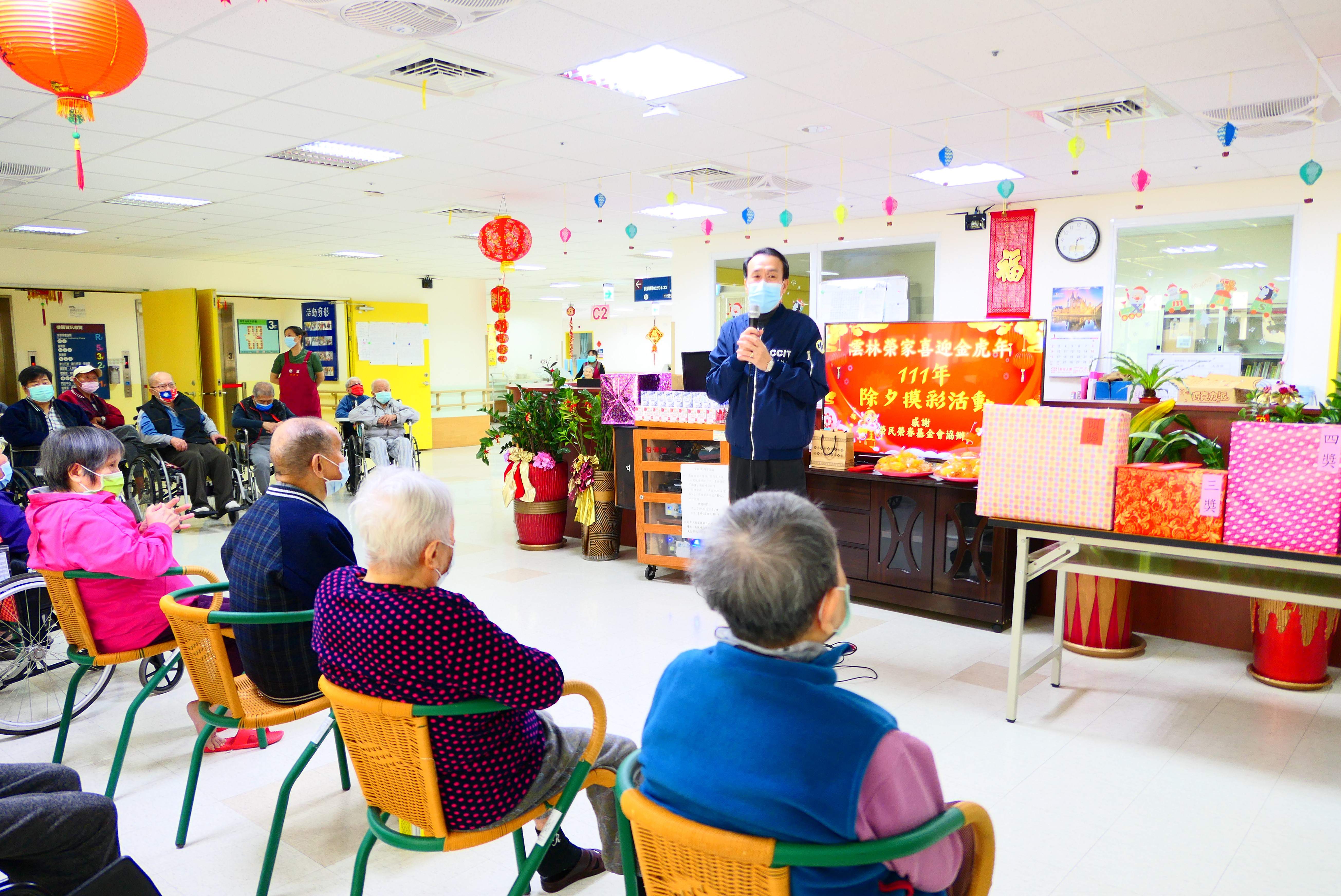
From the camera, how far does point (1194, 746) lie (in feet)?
9.53

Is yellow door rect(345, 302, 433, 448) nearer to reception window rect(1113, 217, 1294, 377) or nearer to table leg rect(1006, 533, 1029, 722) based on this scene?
reception window rect(1113, 217, 1294, 377)

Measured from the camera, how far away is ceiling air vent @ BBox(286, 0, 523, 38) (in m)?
3.27

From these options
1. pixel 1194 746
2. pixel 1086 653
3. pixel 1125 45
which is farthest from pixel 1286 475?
pixel 1125 45

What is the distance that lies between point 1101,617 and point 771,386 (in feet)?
5.90

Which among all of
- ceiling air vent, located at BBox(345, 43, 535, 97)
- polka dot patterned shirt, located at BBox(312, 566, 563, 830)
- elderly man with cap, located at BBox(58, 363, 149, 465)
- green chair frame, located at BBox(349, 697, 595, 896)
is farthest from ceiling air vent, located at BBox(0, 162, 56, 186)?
green chair frame, located at BBox(349, 697, 595, 896)

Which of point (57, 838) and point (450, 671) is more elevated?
point (450, 671)

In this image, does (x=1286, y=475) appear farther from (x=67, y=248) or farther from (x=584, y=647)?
(x=67, y=248)

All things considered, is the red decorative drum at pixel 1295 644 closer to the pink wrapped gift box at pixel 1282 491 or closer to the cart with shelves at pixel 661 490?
the pink wrapped gift box at pixel 1282 491

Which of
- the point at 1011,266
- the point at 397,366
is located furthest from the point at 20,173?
the point at 1011,266

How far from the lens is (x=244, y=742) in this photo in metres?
2.96

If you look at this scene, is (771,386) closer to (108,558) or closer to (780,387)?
(780,387)

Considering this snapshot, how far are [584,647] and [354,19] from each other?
2.80 meters

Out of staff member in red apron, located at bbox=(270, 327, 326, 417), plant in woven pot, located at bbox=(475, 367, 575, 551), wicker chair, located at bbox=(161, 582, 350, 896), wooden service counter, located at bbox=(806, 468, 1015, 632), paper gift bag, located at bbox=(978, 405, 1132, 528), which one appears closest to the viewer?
wicker chair, located at bbox=(161, 582, 350, 896)

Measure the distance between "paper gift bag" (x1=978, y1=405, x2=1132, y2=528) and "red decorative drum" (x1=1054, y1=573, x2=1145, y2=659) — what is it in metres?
1.00
